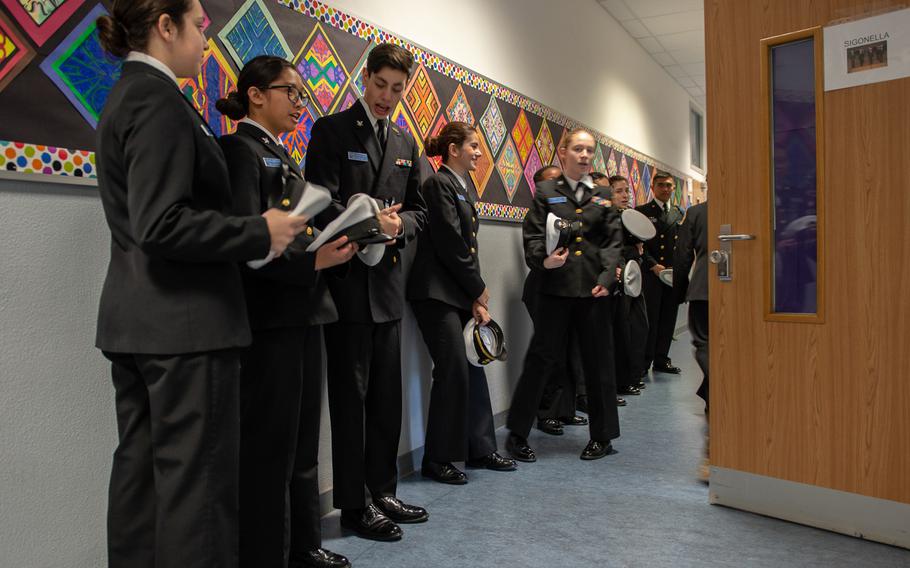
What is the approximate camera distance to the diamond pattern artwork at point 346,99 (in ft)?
8.25

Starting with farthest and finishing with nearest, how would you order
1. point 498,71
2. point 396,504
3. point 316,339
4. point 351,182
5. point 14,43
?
1. point 498,71
2. point 396,504
3. point 351,182
4. point 316,339
5. point 14,43

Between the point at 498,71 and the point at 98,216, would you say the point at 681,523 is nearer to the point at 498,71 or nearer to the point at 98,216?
the point at 98,216

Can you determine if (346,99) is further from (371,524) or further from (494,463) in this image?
(494,463)

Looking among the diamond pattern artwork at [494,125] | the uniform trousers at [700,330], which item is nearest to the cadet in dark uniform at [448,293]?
the diamond pattern artwork at [494,125]

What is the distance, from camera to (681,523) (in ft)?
7.61

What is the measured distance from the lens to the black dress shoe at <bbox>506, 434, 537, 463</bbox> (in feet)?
10.1

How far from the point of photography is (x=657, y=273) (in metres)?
5.30

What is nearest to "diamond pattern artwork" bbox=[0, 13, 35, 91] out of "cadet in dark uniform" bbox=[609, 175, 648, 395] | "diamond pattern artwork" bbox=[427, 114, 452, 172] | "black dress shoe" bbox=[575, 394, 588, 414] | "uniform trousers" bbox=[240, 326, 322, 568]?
"uniform trousers" bbox=[240, 326, 322, 568]

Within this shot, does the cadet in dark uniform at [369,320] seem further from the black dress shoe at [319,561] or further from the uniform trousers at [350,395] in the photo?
the black dress shoe at [319,561]

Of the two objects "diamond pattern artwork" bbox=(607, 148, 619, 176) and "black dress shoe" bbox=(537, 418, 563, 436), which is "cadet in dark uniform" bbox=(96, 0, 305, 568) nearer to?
"black dress shoe" bbox=(537, 418, 563, 436)

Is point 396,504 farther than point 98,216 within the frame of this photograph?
Yes

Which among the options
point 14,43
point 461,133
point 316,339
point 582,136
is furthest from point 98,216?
point 582,136

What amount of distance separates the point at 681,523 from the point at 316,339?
1461mm

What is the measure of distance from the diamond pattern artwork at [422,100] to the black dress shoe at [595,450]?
168 cm
